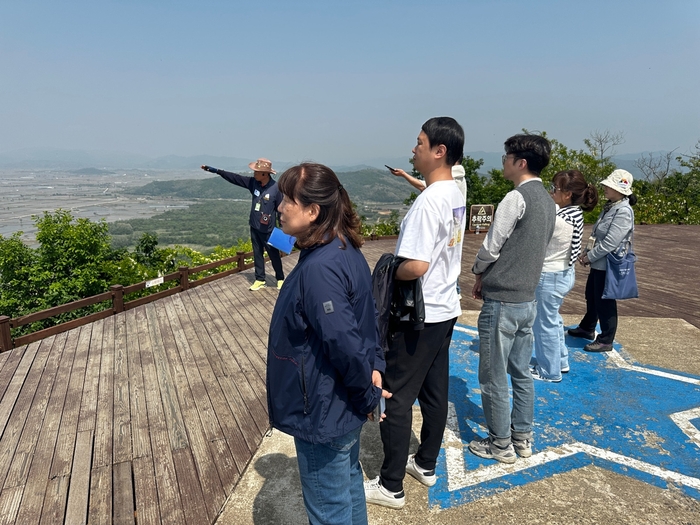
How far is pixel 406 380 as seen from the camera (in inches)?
89.7

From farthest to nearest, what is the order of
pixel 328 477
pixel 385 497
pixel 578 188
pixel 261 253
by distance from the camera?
pixel 261 253, pixel 578 188, pixel 385 497, pixel 328 477

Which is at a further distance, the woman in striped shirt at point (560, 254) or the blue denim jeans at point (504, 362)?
the woman in striped shirt at point (560, 254)

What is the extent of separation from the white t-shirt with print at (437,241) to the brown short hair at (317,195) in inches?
18.8

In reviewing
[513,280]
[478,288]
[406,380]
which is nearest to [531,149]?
[513,280]

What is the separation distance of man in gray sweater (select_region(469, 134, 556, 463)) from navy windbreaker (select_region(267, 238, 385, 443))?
1181 mm

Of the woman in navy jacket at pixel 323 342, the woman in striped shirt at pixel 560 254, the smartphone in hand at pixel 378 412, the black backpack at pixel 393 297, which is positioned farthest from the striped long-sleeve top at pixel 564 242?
the woman in navy jacket at pixel 323 342

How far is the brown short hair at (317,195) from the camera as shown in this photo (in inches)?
64.7

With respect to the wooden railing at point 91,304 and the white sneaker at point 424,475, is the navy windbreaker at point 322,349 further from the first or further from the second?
the wooden railing at point 91,304

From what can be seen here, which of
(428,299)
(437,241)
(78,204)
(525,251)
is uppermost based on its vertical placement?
(437,241)

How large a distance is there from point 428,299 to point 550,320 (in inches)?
76.7

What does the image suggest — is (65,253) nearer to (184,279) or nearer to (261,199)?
(184,279)

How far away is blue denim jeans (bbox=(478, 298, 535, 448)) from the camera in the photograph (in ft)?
8.52

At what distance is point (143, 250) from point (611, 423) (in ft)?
62.3

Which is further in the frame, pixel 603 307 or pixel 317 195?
pixel 603 307
